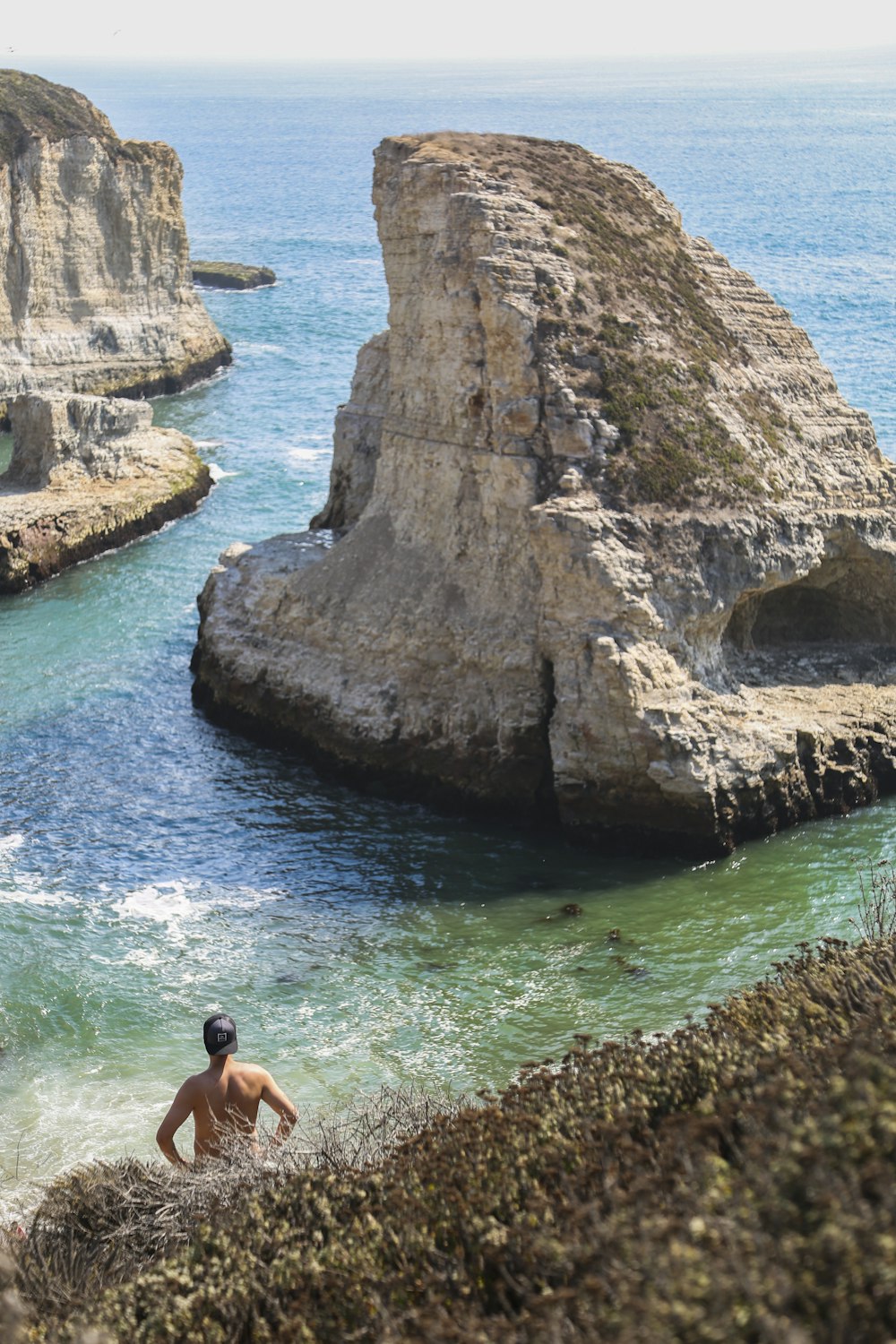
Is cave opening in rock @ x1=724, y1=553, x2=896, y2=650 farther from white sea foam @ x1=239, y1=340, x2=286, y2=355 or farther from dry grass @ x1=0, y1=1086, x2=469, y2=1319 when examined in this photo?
white sea foam @ x1=239, y1=340, x2=286, y2=355

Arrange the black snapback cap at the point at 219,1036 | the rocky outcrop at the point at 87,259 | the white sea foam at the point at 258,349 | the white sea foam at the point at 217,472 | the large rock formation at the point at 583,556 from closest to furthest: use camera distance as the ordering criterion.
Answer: the black snapback cap at the point at 219,1036, the large rock formation at the point at 583,556, the white sea foam at the point at 217,472, the rocky outcrop at the point at 87,259, the white sea foam at the point at 258,349

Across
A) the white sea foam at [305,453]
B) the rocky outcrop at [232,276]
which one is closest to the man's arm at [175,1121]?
the white sea foam at [305,453]

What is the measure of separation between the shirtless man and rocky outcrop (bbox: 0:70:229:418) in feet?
141

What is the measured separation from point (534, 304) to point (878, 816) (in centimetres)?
939

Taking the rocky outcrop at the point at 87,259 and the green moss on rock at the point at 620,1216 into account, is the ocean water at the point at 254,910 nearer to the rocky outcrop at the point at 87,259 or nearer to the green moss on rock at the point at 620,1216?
the green moss on rock at the point at 620,1216

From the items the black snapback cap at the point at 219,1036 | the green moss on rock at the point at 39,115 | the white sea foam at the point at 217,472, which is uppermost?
the green moss on rock at the point at 39,115

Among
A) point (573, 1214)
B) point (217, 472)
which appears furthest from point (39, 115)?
point (573, 1214)

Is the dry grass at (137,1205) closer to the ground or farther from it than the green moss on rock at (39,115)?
closer to the ground

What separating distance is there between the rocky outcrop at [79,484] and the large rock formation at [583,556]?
32.3ft

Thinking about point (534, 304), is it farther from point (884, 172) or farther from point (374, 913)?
point (884, 172)

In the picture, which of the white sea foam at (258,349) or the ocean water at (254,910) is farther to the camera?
the white sea foam at (258,349)

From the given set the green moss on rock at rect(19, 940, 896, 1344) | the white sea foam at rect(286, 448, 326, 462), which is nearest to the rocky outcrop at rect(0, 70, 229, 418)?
the white sea foam at rect(286, 448, 326, 462)

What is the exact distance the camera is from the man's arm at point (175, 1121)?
476 inches

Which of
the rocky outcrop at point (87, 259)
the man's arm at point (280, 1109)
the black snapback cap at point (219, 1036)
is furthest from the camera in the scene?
the rocky outcrop at point (87, 259)
